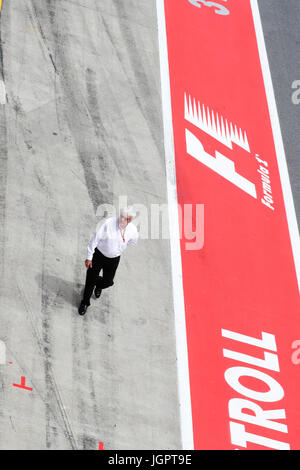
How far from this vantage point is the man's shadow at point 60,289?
9.17 meters

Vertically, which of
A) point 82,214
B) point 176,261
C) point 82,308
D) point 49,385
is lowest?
point 49,385

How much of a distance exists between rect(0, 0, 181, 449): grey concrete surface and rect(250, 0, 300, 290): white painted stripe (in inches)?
77.5

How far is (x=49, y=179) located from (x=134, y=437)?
12.6 feet

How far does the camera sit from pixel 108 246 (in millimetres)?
8391

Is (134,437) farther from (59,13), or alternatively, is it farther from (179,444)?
(59,13)

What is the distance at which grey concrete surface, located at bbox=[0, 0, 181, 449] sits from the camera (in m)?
8.33

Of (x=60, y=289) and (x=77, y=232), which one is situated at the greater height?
(x=77, y=232)

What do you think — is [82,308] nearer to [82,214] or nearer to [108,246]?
[108,246]

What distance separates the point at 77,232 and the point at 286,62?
6.36 m

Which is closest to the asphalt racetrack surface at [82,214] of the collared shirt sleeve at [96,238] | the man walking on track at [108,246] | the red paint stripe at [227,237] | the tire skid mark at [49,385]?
the tire skid mark at [49,385]

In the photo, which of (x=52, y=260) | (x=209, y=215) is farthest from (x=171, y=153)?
(x=52, y=260)

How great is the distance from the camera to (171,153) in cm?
1161

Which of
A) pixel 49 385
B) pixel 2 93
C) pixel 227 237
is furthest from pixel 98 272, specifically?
pixel 2 93

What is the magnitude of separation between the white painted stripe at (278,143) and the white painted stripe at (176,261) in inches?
69.8
